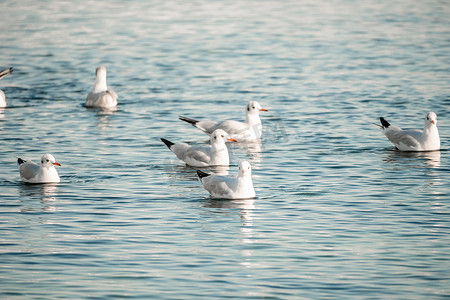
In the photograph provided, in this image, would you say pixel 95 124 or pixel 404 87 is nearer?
pixel 95 124

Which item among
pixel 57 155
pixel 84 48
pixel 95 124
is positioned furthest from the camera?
pixel 84 48

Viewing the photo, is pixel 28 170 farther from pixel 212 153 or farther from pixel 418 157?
pixel 418 157

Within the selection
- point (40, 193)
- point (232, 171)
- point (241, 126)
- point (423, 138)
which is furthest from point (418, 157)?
point (40, 193)

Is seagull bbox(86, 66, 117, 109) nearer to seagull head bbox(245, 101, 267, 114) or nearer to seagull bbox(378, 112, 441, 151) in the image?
seagull head bbox(245, 101, 267, 114)

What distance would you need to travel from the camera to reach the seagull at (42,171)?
19.2 meters

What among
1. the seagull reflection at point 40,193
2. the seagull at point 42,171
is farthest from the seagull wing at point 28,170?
the seagull reflection at point 40,193

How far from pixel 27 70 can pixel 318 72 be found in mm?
Result: 11244

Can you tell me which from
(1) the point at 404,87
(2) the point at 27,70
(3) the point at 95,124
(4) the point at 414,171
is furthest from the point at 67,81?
(4) the point at 414,171

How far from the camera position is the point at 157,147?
78.8ft

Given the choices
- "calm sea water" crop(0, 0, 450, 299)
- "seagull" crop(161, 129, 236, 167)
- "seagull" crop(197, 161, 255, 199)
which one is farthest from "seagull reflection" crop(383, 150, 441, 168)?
"seagull" crop(197, 161, 255, 199)

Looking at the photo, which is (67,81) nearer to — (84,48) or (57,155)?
(84,48)

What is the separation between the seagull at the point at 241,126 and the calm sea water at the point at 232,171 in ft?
1.32

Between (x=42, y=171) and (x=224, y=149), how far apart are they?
4.31m

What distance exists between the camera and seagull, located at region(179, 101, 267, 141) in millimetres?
24758
